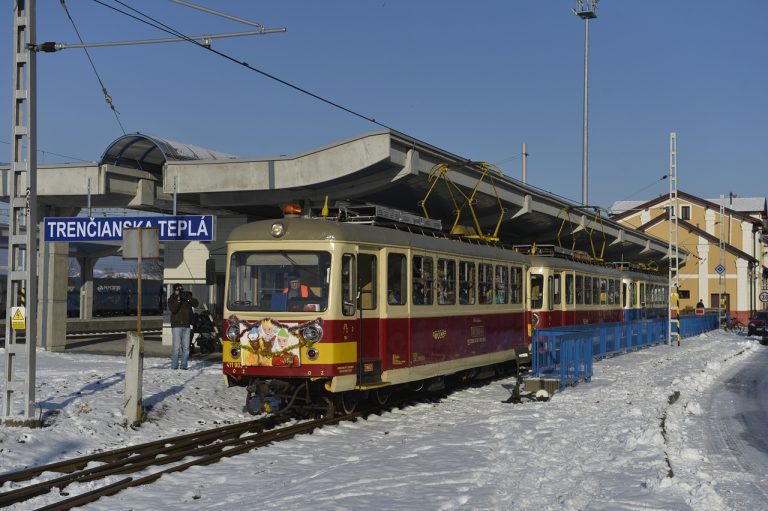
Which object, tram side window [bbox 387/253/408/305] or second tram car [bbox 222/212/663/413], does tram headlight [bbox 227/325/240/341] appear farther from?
tram side window [bbox 387/253/408/305]

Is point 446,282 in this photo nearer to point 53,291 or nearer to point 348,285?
point 348,285

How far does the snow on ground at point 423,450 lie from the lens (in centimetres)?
789

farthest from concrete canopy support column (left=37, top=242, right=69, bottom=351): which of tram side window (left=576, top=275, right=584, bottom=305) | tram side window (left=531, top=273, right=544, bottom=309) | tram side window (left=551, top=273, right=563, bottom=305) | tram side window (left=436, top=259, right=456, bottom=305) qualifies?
tram side window (left=576, top=275, right=584, bottom=305)

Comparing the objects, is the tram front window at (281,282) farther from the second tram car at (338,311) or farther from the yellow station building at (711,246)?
the yellow station building at (711,246)

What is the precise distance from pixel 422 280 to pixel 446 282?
1.02 metres

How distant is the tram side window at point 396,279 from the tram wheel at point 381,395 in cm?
152

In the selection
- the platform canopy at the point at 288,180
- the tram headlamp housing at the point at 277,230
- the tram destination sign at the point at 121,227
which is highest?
the platform canopy at the point at 288,180

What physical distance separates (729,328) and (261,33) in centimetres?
4446

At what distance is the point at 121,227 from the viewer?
16.3 metres

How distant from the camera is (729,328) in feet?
167

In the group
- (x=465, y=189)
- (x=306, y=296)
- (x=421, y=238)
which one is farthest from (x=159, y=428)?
(x=465, y=189)

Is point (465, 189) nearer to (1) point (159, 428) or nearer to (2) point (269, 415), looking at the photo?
(2) point (269, 415)

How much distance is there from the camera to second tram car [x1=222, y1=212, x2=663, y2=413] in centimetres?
1210

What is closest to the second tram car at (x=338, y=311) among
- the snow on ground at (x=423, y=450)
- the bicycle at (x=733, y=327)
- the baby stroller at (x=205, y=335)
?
the snow on ground at (x=423, y=450)
